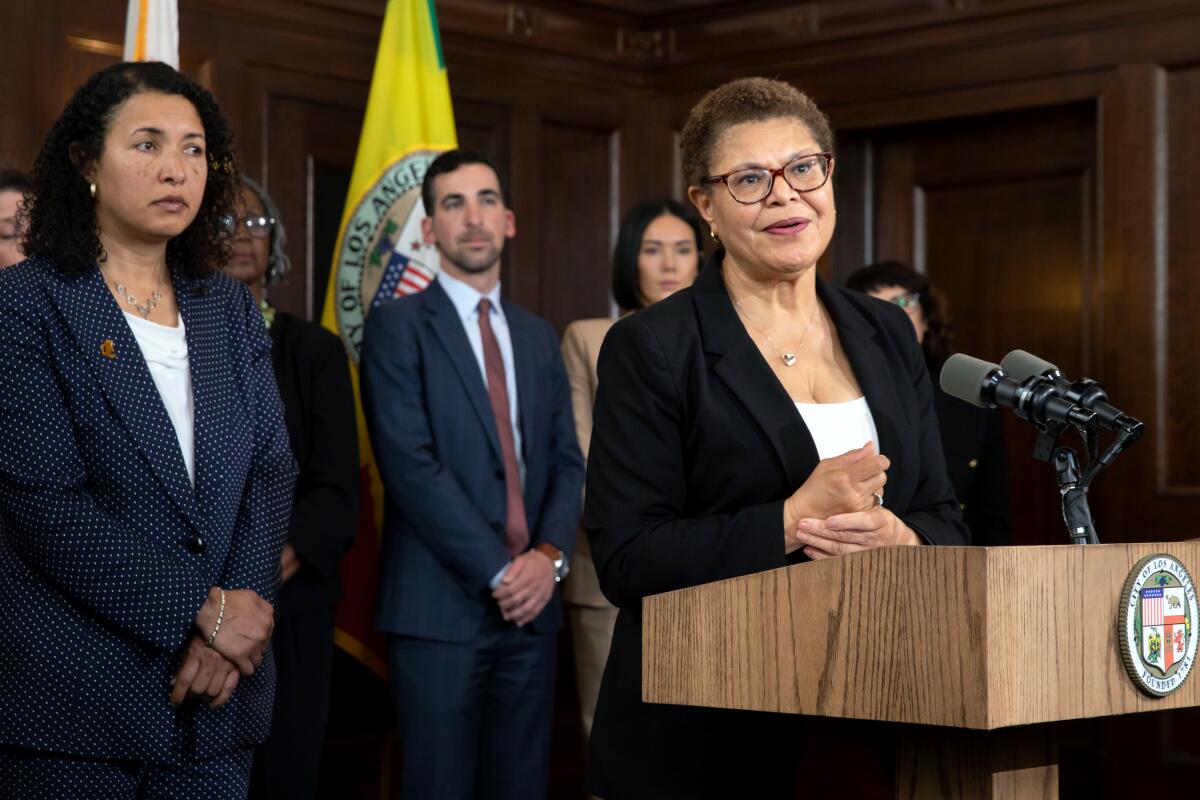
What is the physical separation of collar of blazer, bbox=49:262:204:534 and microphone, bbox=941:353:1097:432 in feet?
3.70

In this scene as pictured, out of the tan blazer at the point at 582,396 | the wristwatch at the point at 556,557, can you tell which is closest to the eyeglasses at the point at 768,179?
the wristwatch at the point at 556,557

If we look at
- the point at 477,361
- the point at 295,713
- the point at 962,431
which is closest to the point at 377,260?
the point at 477,361

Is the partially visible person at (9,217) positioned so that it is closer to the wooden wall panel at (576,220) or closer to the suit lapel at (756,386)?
the suit lapel at (756,386)

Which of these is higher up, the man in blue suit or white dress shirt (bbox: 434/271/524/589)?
white dress shirt (bbox: 434/271/524/589)

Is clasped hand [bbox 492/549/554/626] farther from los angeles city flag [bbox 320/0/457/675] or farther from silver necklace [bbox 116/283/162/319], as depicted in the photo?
silver necklace [bbox 116/283/162/319]

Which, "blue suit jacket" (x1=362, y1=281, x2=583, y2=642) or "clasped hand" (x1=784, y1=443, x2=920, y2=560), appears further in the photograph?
"blue suit jacket" (x1=362, y1=281, x2=583, y2=642)

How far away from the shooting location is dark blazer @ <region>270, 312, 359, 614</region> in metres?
3.22

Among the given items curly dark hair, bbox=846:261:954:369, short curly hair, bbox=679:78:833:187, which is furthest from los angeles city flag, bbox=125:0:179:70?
short curly hair, bbox=679:78:833:187

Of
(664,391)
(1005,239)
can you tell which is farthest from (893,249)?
(664,391)

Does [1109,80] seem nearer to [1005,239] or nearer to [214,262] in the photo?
[1005,239]

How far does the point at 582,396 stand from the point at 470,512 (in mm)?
764

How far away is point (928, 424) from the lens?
188cm

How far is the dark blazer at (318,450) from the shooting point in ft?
10.6

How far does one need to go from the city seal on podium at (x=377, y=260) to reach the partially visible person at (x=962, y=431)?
123 cm
